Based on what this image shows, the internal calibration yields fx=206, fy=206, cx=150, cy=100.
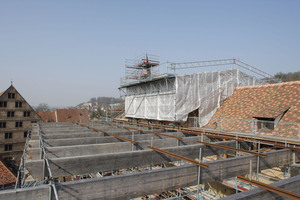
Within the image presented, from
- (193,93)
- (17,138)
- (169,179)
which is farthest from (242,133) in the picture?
(17,138)

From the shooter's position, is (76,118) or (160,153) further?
(76,118)

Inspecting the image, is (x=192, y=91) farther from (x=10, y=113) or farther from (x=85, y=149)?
(x=10, y=113)

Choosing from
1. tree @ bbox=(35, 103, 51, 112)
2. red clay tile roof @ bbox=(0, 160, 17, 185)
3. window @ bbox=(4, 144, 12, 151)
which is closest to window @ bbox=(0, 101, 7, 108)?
Answer: window @ bbox=(4, 144, 12, 151)

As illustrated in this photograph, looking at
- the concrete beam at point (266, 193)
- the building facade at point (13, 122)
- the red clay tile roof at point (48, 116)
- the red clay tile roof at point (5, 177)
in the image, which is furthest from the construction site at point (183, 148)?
the red clay tile roof at point (48, 116)

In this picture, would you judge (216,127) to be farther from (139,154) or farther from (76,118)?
(76,118)

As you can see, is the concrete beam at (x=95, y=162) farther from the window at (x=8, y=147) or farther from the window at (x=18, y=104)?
the window at (x=18, y=104)

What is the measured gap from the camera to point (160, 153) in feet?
24.0

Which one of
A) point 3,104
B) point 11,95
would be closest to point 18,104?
point 11,95

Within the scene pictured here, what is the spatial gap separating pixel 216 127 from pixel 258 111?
327 cm

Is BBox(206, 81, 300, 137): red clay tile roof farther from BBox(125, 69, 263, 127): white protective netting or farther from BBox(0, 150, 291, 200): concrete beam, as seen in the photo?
BBox(0, 150, 291, 200): concrete beam

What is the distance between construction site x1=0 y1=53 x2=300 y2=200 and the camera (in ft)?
15.4

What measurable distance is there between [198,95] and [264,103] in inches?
211

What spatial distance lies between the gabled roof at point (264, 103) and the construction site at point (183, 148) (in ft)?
0.21

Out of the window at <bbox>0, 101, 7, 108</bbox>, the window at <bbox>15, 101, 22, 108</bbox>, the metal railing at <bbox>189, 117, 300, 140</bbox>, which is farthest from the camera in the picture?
the window at <bbox>15, 101, 22, 108</bbox>
